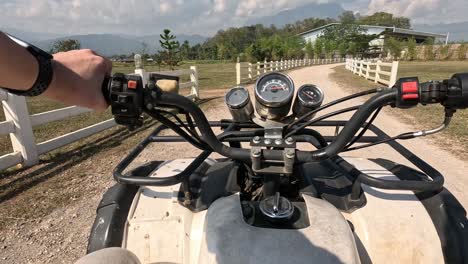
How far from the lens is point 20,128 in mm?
4797

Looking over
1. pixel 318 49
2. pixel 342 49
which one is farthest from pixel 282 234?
pixel 342 49

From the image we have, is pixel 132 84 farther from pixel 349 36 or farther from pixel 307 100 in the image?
pixel 349 36

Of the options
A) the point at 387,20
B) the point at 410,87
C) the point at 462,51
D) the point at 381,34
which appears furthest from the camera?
the point at 387,20

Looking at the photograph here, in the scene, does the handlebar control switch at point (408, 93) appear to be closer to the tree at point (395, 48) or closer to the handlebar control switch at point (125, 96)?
the handlebar control switch at point (125, 96)

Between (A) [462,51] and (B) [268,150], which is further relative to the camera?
(A) [462,51]

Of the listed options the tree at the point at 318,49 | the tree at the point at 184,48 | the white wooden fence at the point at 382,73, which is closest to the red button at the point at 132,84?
the white wooden fence at the point at 382,73

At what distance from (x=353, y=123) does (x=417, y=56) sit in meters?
61.9

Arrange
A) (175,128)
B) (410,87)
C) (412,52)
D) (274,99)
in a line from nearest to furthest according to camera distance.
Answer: (410,87) < (175,128) < (274,99) < (412,52)

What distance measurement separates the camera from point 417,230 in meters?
1.47

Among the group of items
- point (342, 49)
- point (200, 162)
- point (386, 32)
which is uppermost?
point (386, 32)

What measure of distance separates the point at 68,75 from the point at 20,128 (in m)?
4.61

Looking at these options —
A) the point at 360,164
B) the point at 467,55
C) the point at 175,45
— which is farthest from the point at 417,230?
the point at 467,55

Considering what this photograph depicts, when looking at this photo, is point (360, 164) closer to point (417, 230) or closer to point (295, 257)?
point (417, 230)

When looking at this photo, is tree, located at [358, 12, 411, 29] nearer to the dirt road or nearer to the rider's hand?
the dirt road
